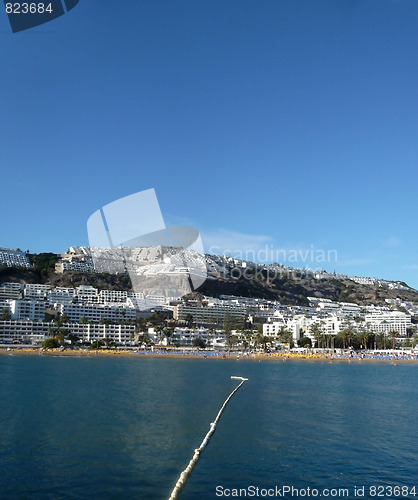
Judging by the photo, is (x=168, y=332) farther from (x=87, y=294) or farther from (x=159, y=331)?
(x=87, y=294)

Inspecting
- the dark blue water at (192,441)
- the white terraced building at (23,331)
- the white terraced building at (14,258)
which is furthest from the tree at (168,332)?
the dark blue water at (192,441)

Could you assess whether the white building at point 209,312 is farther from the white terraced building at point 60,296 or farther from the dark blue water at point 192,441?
the dark blue water at point 192,441

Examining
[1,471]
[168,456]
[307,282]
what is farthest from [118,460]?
[307,282]

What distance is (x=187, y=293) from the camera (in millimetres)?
93438

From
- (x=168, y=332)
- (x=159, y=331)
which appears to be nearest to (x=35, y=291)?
(x=159, y=331)

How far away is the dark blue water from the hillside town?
42307 mm

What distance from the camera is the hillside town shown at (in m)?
63.0

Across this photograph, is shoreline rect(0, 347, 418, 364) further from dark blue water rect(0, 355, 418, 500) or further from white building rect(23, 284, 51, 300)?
dark blue water rect(0, 355, 418, 500)

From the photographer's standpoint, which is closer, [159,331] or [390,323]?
[159,331]

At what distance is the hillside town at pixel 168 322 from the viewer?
62969 millimetres

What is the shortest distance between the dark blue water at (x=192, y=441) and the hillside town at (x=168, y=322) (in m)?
42.3

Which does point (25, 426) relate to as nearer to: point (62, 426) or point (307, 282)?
point (62, 426)

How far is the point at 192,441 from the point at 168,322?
64982 mm

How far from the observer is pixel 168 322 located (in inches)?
2963
